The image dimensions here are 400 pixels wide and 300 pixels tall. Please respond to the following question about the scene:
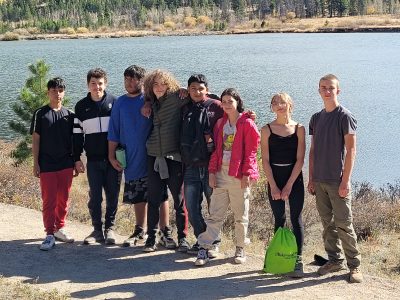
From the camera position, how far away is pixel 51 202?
659 centimetres

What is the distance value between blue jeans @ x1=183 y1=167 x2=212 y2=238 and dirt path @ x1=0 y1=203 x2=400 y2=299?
1.54ft

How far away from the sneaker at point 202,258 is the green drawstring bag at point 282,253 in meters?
0.70

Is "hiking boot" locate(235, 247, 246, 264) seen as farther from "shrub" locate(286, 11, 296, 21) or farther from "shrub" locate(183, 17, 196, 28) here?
"shrub" locate(286, 11, 296, 21)

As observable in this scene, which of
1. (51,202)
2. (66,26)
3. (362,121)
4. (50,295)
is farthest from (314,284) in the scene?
(66,26)

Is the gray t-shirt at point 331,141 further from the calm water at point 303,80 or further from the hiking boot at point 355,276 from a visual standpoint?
the calm water at point 303,80

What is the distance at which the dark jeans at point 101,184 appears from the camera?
21.5ft

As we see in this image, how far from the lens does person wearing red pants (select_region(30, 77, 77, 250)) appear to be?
21.0ft

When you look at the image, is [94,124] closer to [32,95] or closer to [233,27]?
[32,95]

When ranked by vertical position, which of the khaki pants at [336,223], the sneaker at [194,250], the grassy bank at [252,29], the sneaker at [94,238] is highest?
the grassy bank at [252,29]

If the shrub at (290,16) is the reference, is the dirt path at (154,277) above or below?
below

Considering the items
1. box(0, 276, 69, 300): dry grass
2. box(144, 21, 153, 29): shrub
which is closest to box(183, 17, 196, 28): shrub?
box(144, 21, 153, 29): shrub

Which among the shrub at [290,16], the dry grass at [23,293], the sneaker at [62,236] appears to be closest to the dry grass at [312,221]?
the sneaker at [62,236]

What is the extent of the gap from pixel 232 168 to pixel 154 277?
1.33 m

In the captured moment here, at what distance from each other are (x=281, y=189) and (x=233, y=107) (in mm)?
938
